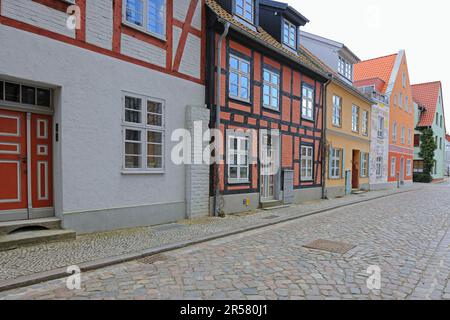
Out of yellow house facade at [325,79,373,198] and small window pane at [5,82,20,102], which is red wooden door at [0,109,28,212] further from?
yellow house facade at [325,79,373,198]

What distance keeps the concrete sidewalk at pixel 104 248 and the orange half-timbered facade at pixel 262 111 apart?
1820 mm

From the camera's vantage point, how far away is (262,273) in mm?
4652

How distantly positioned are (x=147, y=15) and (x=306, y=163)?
959cm

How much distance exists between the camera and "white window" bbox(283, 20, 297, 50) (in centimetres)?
1390

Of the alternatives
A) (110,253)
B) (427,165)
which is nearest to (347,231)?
(110,253)

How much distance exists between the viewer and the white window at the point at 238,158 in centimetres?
1033

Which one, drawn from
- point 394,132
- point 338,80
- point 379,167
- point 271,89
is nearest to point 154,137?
point 271,89

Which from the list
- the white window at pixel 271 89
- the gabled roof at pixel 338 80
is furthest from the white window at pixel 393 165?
the white window at pixel 271 89

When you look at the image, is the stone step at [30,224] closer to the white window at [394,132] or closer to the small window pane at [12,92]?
the small window pane at [12,92]

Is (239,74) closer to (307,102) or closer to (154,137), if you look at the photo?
(154,137)

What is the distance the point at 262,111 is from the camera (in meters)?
11.7

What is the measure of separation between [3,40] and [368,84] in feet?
82.6

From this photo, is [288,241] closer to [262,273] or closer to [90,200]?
[262,273]
